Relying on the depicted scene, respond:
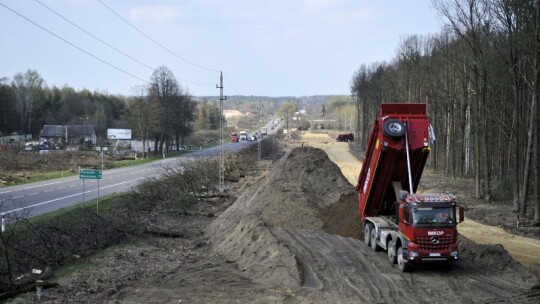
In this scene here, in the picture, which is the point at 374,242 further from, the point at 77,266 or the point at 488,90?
the point at 488,90

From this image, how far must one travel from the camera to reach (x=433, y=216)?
1677 cm

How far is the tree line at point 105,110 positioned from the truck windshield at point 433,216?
71.5 m

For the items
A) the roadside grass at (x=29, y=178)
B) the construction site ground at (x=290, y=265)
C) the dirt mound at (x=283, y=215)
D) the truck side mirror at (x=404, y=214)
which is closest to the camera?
the construction site ground at (x=290, y=265)

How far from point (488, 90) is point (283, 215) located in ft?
73.2

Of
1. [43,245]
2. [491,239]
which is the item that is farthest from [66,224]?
[491,239]

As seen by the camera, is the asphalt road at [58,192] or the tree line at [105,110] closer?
the asphalt road at [58,192]

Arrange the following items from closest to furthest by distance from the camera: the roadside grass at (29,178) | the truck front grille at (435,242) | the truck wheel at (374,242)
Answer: the truck front grille at (435,242), the truck wheel at (374,242), the roadside grass at (29,178)

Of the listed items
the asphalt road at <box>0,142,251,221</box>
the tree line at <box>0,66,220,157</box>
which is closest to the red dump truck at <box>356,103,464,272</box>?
the asphalt road at <box>0,142,251,221</box>

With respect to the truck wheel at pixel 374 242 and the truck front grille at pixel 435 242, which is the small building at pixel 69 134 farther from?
the truck front grille at pixel 435 242

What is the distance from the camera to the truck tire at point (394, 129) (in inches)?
742

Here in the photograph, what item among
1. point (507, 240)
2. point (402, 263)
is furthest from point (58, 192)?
point (402, 263)

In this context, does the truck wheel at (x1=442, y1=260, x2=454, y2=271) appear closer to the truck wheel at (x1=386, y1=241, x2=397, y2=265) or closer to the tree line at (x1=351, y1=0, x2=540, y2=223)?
the truck wheel at (x1=386, y1=241, x2=397, y2=265)

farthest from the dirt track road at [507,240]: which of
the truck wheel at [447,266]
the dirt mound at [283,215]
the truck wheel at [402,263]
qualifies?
the dirt mound at [283,215]

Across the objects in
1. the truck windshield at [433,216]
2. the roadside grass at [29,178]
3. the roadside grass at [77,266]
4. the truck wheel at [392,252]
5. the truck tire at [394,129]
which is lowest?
the roadside grass at [29,178]
